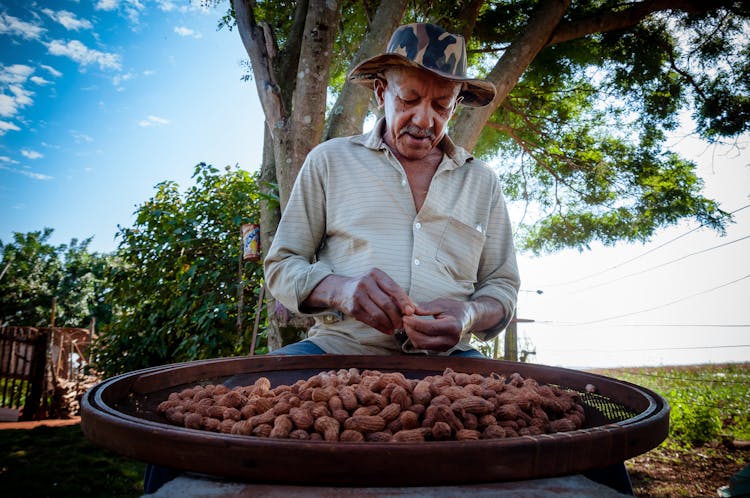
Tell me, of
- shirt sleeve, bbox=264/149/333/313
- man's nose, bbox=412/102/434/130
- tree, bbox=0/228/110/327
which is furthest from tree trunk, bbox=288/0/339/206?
tree, bbox=0/228/110/327

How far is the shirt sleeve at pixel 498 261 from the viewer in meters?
1.82

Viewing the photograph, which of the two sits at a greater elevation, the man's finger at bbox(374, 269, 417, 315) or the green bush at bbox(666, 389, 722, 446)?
the man's finger at bbox(374, 269, 417, 315)

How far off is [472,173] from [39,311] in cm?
3503

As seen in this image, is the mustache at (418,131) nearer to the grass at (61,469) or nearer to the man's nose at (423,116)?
the man's nose at (423,116)

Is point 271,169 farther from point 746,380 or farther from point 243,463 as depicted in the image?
point 746,380

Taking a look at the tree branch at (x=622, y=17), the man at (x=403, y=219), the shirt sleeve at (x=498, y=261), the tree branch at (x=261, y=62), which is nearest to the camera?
the man at (x=403, y=219)

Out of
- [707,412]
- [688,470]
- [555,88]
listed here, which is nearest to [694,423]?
[707,412]

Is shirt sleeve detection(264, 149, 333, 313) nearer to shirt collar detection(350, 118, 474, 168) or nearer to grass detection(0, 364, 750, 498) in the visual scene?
shirt collar detection(350, 118, 474, 168)

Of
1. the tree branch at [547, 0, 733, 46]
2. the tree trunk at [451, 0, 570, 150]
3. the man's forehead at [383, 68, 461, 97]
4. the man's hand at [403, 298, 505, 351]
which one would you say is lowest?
the man's hand at [403, 298, 505, 351]

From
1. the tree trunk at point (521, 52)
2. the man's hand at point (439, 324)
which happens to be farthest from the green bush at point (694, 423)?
the man's hand at point (439, 324)

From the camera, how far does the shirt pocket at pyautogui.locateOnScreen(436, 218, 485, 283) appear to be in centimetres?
180

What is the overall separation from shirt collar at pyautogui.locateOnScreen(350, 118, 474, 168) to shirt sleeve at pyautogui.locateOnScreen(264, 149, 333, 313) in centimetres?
20

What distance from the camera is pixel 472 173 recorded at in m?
1.98

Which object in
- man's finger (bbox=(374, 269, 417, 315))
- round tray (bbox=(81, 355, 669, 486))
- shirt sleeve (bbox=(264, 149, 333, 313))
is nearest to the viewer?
round tray (bbox=(81, 355, 669, 486))
